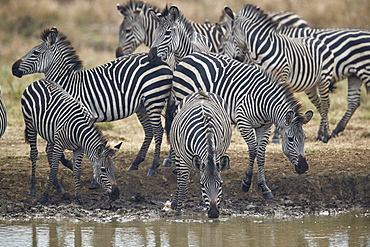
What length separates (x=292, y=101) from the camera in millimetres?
9164

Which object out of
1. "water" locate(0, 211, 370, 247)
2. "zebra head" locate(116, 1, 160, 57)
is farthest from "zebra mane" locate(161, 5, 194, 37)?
"water" locate(0, 211, 370, 247)

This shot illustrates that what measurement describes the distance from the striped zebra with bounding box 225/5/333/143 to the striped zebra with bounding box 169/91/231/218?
2579 millimetres

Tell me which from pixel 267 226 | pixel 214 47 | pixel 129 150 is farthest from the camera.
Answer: pixel 214 47

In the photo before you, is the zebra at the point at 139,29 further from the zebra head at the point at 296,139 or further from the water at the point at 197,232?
the water at the point at 197,232

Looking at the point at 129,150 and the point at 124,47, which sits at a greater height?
the point at 124,47

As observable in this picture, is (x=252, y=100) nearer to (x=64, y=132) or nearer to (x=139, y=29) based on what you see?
(x=64, y=132)

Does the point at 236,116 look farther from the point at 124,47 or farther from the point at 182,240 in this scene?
the point at 124,47

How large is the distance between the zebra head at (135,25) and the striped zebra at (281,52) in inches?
73.0

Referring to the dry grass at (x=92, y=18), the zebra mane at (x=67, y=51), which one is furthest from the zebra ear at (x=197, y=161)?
the dry grass at (x=92, y=18)

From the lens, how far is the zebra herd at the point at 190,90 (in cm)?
860

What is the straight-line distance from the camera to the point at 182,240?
7.82 meters

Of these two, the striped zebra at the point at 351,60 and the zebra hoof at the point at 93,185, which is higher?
the striped zebra at the point at 351,60

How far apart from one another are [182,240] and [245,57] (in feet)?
15.6

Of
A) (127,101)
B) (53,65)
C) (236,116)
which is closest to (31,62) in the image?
(53,65)
